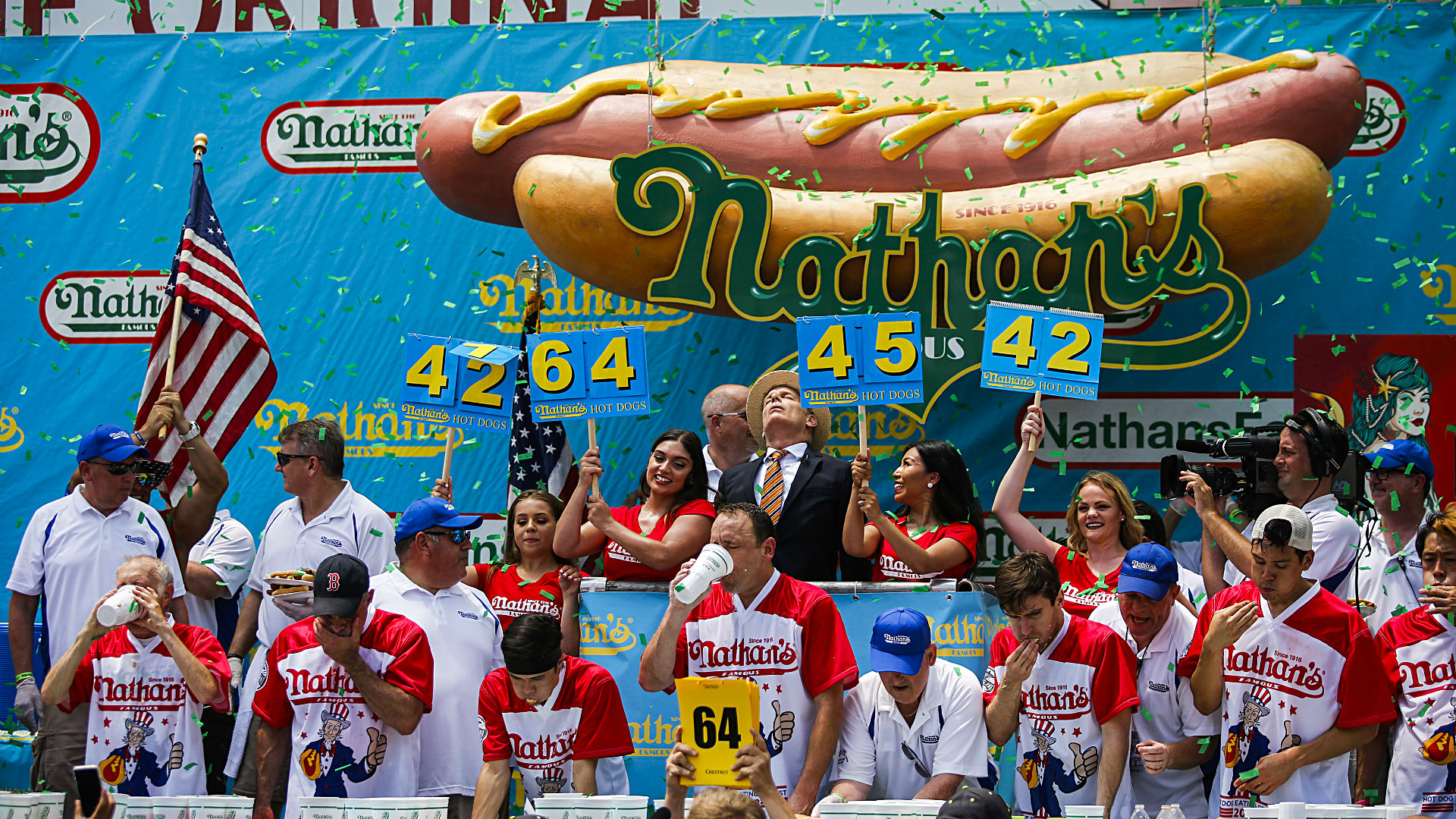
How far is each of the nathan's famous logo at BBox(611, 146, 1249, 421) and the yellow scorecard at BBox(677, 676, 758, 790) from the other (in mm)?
3562

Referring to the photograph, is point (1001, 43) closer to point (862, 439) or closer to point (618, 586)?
point (862, 439)

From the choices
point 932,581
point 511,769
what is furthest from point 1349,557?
point 511,769

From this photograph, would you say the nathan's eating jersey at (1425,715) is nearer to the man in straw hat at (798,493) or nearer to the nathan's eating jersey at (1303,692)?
the nathan's eating jersey at (1303,692)

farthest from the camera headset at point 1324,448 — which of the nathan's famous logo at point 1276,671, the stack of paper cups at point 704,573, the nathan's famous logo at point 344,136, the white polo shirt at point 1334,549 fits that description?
the nathan's famous logo at point 344,136

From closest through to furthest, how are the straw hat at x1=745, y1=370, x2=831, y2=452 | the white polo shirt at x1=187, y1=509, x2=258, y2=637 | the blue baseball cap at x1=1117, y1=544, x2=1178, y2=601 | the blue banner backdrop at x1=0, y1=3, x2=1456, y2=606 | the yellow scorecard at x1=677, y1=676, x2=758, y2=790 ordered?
the yellow scorecard at x1=677, y1=676, x2=758, y2=790 < the blue baseball cap at x1=1117, y1=544, x2=1178, y2=601 < the white polo shirt at x1=187, y1=509, x2=258, y2=637 < the straw hat at x1=745, y1=370, x2=831, y2=452 < the blue banner backdrop at x1=0, y1=3, x2=1456, y2=606

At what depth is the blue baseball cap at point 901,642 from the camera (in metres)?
4.62

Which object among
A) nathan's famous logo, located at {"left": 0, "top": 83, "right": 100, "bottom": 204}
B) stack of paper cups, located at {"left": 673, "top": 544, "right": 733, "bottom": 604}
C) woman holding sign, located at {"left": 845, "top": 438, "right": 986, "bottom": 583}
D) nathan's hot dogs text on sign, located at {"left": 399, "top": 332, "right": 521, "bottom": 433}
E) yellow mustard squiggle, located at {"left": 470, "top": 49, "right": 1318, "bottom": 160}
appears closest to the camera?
stack of paper cups, located at {"left": 673, "top": 544, "right": 733, "bottom": 604}

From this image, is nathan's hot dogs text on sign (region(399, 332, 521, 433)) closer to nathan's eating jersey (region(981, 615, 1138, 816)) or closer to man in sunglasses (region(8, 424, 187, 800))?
man in sunglasses (region(8, 424, 187, 800))

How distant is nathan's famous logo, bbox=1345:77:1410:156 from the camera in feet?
25.5

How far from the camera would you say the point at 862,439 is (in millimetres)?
5863

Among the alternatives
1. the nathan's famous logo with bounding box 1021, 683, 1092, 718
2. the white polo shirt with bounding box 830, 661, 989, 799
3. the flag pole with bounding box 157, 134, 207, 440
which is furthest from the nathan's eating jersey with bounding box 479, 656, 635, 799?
the flag pole with bounding box 157, 134, 207, 440

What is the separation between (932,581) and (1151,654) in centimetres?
103

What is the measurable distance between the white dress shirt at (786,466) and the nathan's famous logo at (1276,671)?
2.10 meters

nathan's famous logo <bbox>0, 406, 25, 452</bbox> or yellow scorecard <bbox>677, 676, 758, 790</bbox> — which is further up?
nathan's famous logo <bbox>0, 406, 25, 452</bbox>
